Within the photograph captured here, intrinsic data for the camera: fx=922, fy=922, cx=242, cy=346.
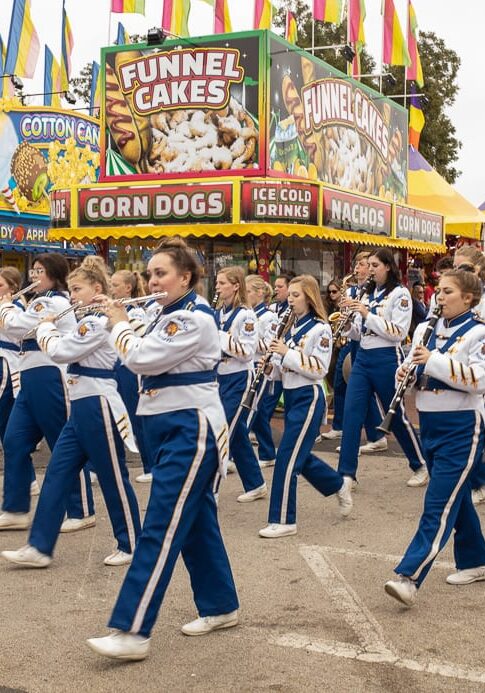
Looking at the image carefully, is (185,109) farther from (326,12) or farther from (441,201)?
(441,201)

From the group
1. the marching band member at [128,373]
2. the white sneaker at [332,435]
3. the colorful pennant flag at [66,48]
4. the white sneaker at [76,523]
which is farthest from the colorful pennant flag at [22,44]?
the white sneaker at [76,523]

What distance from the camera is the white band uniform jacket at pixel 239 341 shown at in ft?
22.4

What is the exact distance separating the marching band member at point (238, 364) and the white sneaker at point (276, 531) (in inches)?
39.0

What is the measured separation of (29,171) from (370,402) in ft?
56.4

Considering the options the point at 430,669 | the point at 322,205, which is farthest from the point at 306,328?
the point at 322,205

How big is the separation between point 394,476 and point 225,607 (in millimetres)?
3964

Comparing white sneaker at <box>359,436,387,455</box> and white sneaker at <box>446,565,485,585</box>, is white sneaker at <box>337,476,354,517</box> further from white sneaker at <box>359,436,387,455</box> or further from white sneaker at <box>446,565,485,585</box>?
white sneaker at <box>359,436,387,455</box>

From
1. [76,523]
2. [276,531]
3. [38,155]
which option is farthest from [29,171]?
[276,531]

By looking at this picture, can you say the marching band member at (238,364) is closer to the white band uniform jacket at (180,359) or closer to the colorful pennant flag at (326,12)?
the white band uniform jacket at (180,359)

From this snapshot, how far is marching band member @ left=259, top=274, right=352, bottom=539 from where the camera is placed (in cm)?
604

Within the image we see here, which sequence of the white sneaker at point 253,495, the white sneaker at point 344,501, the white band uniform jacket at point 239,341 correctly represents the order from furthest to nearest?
the white sneaker at point 253,495, the white band uniform jacket at point 239,341, the white sneaker at point 344,501

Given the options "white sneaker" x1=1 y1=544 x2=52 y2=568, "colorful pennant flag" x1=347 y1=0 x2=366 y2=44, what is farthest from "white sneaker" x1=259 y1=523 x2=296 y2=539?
"colorful pennant flag" x1=347 y1=0 x2=366 y2=44

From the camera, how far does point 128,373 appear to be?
8.16m

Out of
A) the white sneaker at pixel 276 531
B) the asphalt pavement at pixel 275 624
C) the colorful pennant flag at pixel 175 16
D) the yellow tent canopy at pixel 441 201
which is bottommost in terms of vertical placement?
the asphalt pavement at pixel 275 624
